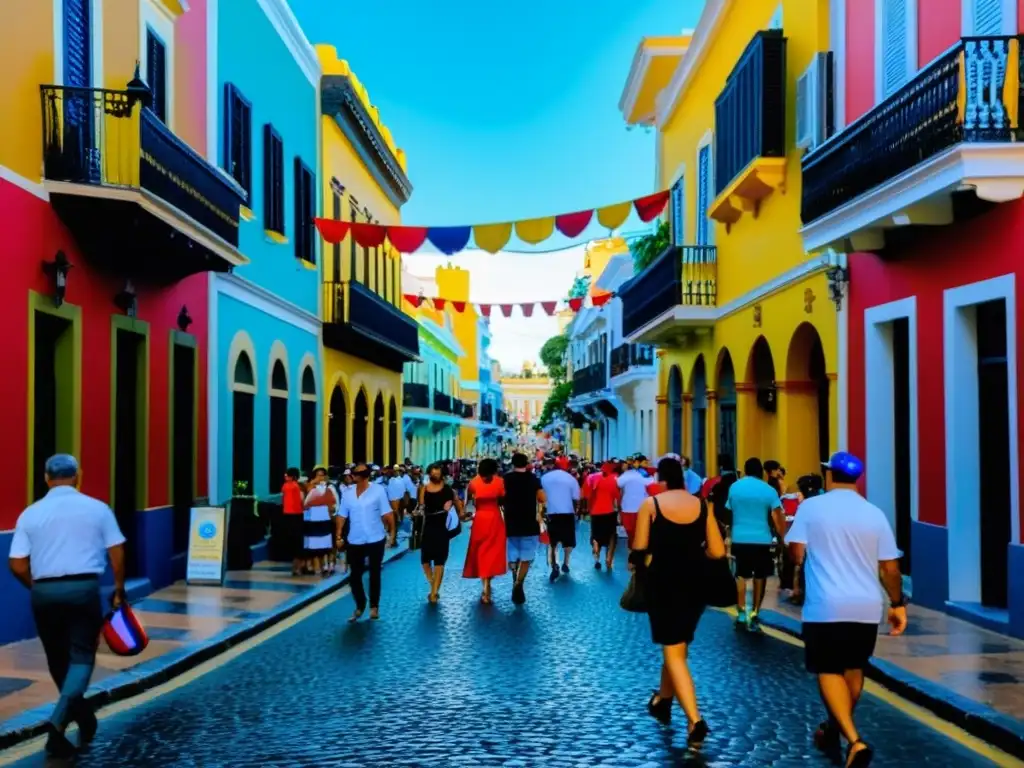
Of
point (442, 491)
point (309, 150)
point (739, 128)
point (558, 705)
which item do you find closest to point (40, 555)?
point (558, 705)

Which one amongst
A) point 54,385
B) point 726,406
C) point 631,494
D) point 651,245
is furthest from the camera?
point 651,245

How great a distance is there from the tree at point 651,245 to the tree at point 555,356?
50.6m

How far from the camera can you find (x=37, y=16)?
11469mm

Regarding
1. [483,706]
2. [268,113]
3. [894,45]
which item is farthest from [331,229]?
[483,706]

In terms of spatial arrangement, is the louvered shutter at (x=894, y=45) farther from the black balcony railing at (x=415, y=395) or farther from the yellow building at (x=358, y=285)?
the black balcony railing at (x=415, y=395)

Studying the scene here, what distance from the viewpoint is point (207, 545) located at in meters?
15.1

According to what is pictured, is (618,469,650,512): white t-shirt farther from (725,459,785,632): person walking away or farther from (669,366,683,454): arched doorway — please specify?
(669,366,683,454): arched doorway

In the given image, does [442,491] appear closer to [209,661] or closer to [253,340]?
[209,661]

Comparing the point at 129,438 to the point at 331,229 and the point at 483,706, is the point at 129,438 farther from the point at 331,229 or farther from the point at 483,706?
the point at 331,229

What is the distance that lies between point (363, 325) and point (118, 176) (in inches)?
576

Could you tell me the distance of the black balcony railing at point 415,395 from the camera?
49.7 metres

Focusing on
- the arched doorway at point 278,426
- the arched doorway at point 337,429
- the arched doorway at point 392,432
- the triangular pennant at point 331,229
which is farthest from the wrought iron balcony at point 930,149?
the arched doorway at point 392,432

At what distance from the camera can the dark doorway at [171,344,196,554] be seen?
16.3 m

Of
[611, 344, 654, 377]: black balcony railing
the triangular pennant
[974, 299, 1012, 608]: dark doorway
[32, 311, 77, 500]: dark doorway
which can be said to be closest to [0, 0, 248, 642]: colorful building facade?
[32, 311, 77, 500]: dark doorway
